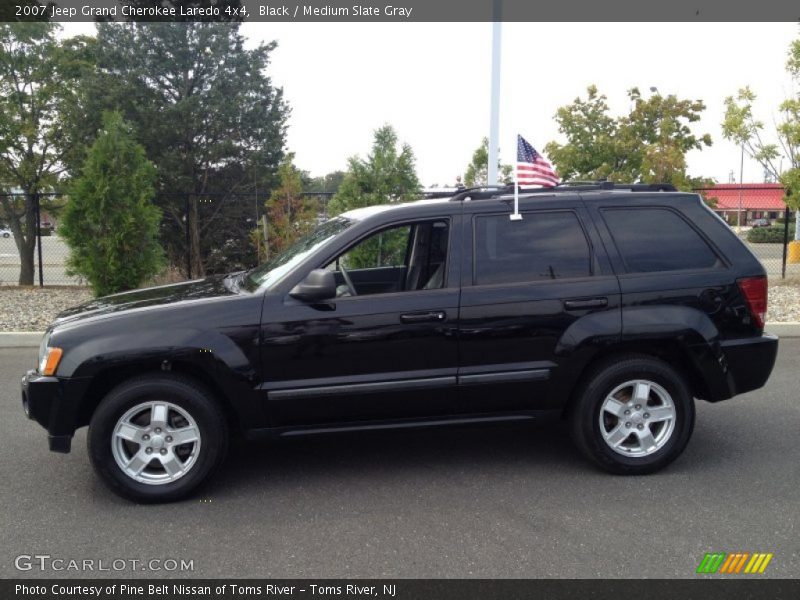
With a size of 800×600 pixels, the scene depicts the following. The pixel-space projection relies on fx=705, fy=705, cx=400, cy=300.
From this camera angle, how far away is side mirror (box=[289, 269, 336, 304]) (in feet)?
13.9

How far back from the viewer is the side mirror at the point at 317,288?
4.23 metres

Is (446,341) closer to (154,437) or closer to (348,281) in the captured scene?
(348,281)

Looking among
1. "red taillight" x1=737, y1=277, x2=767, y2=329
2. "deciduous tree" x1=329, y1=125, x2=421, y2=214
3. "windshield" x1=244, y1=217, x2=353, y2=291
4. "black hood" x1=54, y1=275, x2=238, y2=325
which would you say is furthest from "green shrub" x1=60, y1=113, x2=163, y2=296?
"red taillight" x1=737, y1=277, x2=767, y2=329

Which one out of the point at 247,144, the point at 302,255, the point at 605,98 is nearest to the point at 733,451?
the point at 302,255

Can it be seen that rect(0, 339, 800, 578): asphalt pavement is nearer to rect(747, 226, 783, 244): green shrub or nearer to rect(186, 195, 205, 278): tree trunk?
rect(186, 195, 205, 278): tree trunk

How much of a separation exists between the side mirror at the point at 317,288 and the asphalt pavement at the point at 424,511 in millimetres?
1226

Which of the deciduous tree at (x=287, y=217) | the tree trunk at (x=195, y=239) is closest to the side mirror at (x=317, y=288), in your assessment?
the deciduous tree at (x=287, y=217)

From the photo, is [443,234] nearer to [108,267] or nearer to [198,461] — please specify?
[198,461]

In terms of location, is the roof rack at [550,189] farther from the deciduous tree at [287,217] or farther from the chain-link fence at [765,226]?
the deciduous tree at [287,217]
